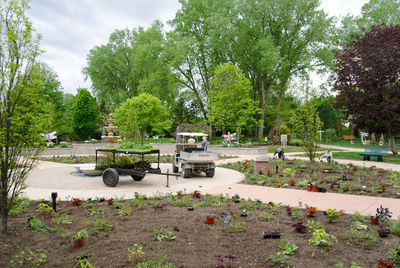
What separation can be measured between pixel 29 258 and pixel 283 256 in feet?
11.3

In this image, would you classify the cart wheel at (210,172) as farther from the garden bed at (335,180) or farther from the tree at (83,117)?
the tree at (83,117)

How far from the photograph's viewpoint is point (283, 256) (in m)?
3.64

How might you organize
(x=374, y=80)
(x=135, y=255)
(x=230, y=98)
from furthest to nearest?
(x=230, y=98), (x=374, y=80), (x=135, y=255)

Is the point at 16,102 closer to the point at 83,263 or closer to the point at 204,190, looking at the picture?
the point at 83,263

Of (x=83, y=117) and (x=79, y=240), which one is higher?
(x=83, y=117)

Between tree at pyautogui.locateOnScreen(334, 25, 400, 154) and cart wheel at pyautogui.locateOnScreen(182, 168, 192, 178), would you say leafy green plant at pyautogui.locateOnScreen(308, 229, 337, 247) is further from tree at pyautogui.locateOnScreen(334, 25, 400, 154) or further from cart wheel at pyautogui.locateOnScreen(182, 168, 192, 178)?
tree at pyautogui.locateOnScreen(334, 25, 400, 154)

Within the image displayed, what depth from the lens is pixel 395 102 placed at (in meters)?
16.5

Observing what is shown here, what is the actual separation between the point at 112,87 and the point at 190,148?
37835 millimetres

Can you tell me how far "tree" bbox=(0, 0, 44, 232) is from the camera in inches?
161

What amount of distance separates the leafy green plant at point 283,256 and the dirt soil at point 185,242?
93mm

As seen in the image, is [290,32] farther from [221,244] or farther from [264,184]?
[221,244]

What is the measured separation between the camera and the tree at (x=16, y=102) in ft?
13.4

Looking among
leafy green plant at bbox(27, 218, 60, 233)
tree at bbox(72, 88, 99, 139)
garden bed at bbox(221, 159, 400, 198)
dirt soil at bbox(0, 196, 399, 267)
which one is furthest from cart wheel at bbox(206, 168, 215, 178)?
tree at bbox(72, 88, 99, 139)

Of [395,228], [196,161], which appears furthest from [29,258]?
[196,161]
